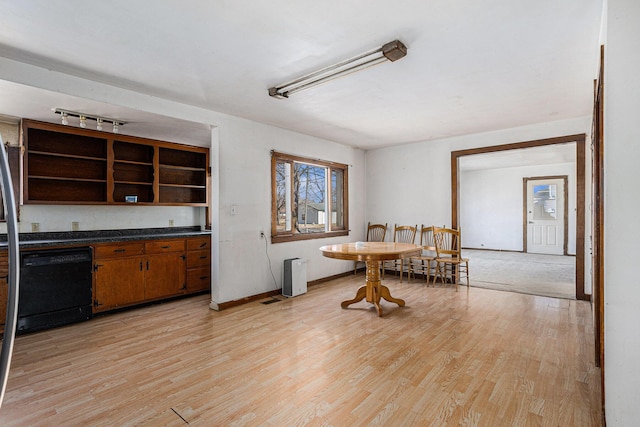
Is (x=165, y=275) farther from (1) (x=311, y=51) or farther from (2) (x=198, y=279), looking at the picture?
(1) (x=311, y=51)

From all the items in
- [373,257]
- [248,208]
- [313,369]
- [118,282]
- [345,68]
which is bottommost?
[313,369]

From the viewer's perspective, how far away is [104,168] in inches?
178

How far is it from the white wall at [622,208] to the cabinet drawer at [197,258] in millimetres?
4482

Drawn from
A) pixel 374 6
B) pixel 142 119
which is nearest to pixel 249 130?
pixel 142 119

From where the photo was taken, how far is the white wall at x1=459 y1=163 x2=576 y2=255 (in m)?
8.57

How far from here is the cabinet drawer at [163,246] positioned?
4235 mm

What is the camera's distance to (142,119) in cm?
377

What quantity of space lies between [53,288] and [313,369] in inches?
116

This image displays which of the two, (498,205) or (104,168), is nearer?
(104,168)

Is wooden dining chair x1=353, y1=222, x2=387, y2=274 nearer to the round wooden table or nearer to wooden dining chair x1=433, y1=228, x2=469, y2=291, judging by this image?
wooden dining chair x1=433, y1=228, x2=469, y2=291

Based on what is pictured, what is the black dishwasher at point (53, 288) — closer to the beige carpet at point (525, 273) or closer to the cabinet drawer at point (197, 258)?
the cabinet drawer at point (197, 258)

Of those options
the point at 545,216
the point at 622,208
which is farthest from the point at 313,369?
the point at 545,216

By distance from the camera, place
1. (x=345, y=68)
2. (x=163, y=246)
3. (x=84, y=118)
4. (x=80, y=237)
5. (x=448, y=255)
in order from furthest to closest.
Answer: (x=448, y=255), (x=163, y=246), (x=80, y=237), (x=84, y=118), (x=345, y=68)

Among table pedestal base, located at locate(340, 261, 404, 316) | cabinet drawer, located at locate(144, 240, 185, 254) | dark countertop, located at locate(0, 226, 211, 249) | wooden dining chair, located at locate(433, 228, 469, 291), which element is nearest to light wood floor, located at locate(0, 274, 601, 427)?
table pedestal base, located at locate(340, 261, 404, 316)
